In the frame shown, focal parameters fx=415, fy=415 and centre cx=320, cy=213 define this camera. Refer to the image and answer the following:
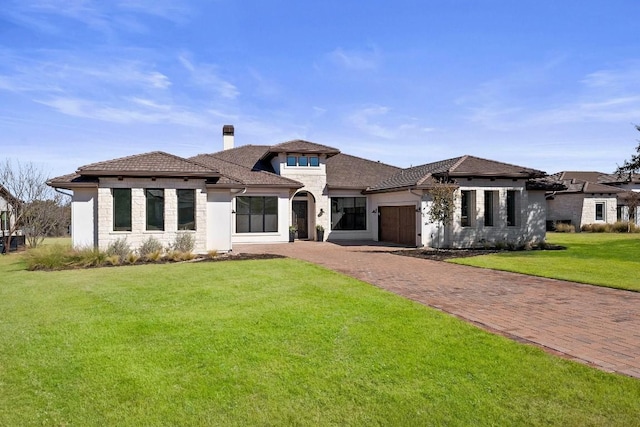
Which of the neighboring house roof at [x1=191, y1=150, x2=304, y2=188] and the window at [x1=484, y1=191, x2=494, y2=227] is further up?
the neighboring house roof at [x1=191, y1=150, x2=304, y2=188]

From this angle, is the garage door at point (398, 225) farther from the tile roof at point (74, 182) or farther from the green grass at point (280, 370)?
the tile roof at point (74, 182)

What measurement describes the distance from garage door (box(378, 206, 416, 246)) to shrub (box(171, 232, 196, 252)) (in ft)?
36.6

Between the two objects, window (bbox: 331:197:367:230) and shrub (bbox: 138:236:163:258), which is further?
window (bbox: 331:197:367:230)

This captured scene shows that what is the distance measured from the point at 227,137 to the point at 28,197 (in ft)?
44.2

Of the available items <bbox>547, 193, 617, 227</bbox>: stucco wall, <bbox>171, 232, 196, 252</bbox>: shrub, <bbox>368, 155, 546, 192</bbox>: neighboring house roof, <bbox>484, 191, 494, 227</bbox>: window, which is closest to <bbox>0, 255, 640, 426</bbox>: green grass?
<bbox>171, 232, 196, 252</bbox>: shrub

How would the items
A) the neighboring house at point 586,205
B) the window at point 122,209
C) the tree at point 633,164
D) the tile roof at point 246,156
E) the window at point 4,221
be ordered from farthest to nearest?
the neighboring house at point 586,205 → the tree at point 633,164 → the tile roof at point 246,156 → the window at point 4,221 → the window at point 122,209

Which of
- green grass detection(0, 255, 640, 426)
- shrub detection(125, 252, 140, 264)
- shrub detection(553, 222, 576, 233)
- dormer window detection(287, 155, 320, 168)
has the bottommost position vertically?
green grass detection(0, 255, 640, 426)

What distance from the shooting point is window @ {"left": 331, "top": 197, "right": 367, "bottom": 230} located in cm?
2597

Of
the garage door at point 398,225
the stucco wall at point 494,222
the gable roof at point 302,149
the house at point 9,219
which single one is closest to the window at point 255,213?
the gable roof at point 302,149

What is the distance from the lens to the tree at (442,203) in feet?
63.8

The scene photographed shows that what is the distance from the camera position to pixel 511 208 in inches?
882

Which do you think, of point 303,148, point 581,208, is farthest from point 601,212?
point 303,148

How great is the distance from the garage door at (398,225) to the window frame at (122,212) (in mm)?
13583

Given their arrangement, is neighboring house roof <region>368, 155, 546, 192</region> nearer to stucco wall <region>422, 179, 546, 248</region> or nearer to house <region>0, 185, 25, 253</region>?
stucco wall <region>422, 179, 546, 248</region>
